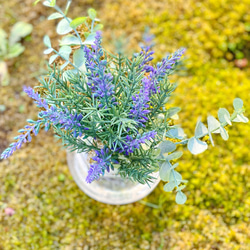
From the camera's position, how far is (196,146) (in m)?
0.88

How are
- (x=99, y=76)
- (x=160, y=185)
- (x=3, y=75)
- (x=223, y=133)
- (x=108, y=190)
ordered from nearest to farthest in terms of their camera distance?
1. (x=99, y=76)
2. (x=223, y=133)
3. (x=108, y=190)
4. (x=160, y=185)
5. (x=3, y=75)

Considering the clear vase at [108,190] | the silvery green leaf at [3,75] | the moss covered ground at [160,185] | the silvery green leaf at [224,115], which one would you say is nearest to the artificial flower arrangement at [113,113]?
the silvery green leaf at [224,115]

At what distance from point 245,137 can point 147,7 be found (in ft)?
2.99

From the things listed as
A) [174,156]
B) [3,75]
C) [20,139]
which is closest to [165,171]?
[174,156]

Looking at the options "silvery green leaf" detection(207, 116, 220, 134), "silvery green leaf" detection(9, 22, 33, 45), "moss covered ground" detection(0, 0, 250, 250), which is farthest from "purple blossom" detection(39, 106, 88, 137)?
"silvery green leaf" detection(9, 22, 33, 45)

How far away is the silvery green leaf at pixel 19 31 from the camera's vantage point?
1.68 meters

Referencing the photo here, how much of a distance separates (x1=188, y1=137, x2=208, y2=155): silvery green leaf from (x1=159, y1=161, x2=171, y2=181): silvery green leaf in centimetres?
8

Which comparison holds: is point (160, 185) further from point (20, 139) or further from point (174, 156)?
point (20, 139)

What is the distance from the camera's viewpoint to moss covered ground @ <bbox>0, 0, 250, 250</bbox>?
1354 millimetres

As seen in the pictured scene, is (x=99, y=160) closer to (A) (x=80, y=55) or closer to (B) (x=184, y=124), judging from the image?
(A) (x=80, y=55)

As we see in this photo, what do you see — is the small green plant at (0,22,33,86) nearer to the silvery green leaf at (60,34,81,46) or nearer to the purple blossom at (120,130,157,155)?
the silvery green leaf at (60,34,81,46)

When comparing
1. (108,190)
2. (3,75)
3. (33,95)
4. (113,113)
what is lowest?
(108,190)

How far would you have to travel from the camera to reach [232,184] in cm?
142

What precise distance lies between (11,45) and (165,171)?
1.23 meters
